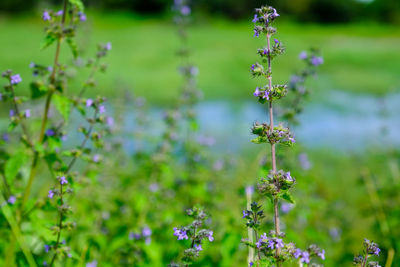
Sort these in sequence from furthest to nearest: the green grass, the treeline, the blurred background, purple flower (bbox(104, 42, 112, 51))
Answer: the treeline
the green grass
the blurred background
purple flower (bbox(104, 42, 112, 51))

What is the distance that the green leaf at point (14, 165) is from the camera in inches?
86.3

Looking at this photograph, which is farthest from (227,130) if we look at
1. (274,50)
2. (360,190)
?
(274,50)

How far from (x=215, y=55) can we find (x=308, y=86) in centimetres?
379

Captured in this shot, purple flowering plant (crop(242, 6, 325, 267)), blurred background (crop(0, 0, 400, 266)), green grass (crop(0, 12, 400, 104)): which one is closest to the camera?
purple flowering plant (crop(242, 6, 325, 267))

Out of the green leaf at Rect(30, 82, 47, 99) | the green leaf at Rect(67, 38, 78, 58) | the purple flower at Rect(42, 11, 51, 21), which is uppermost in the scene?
the purple flower at Rect(42, 11, 51, 21)

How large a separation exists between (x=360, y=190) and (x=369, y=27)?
14.4 metres

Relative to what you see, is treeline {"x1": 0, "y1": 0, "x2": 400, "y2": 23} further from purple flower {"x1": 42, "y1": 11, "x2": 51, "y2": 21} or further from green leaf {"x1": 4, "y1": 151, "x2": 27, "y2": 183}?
green leaf {"x1": 4, "y1": 151, "x2": 27, "y2": 183}

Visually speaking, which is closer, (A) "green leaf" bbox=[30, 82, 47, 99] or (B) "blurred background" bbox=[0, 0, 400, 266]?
(A) "green leaf" bbox=[30, 82, 47, 99]

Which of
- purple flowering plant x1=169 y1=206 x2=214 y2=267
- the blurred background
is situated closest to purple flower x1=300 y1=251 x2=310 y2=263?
purple flowering plant x1=169 y1=206 x2=214 y2=267

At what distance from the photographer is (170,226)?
333 cm

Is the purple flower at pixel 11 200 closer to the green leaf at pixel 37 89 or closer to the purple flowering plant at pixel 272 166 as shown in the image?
the green leaf at pixel 37 89

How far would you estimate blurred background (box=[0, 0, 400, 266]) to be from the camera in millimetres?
4191

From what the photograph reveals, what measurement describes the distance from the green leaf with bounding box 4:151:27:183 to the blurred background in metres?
0.99

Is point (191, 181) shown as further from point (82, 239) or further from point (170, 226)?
point (82, 239)
